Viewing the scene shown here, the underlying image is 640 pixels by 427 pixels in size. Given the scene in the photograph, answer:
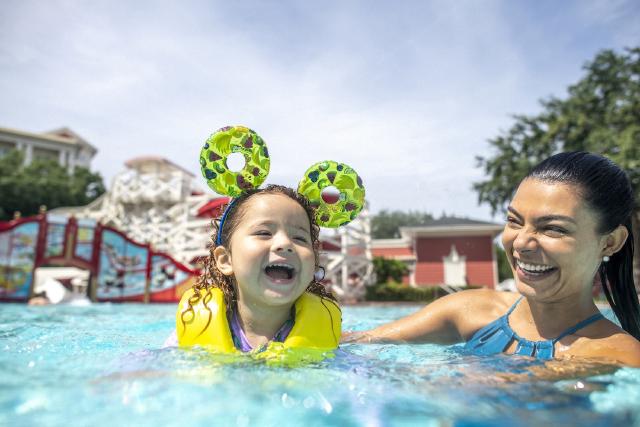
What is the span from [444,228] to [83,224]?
17.4 metres

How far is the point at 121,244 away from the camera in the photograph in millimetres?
13086

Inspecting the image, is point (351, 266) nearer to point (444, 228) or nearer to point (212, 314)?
point (444, 228)

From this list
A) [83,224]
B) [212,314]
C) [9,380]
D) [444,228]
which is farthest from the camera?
[444,228]

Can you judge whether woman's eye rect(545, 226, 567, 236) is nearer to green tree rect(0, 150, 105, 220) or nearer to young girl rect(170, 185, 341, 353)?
young girl rect(170, 185, 341, 353)

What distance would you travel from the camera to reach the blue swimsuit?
2.24m

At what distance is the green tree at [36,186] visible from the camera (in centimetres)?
3466

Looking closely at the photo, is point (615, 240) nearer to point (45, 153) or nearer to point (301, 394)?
point (301, 394)

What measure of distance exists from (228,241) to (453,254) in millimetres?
22831

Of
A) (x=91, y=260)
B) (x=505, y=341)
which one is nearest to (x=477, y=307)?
(x=505, y=341)

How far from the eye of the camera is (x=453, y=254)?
953 inches

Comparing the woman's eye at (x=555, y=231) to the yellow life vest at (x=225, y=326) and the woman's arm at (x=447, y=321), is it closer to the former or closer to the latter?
the woman's arm at (x=447, y=321)

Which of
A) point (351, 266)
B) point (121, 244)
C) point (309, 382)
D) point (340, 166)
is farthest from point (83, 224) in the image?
point (309, 382)

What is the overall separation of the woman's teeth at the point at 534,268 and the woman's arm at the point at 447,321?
2.07ft

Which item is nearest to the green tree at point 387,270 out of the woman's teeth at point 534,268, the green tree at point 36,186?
the woman's teeth at point 534,268
